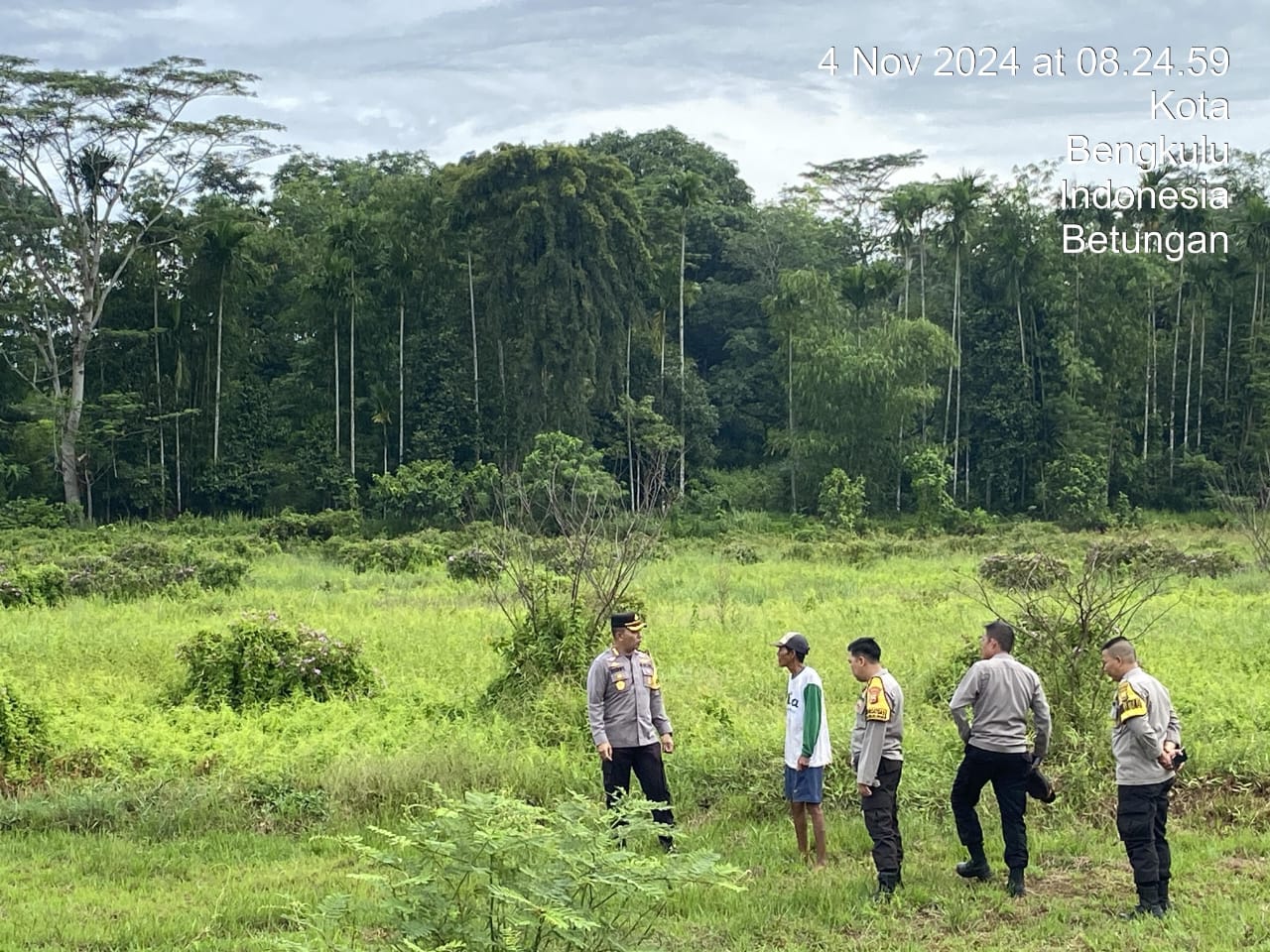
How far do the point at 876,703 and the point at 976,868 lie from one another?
0.96 m

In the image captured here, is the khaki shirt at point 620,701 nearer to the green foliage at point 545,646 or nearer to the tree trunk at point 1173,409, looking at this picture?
the green foliage at point 545,646

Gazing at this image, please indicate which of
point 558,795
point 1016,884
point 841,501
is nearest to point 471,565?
point 558,795

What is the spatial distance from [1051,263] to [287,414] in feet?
72.1

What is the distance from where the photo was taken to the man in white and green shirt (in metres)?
5.70

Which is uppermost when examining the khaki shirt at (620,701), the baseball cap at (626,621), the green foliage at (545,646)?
the baseball cap at (626,621)

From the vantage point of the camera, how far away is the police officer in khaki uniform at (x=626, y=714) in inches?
239

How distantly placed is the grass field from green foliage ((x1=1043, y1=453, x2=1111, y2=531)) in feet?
62.8

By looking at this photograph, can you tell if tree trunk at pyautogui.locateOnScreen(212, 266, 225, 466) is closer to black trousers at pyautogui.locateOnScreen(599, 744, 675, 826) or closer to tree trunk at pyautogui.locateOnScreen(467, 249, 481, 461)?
tree trunk at pyautogui.locateOnScreen(467, 249, 481, 461)

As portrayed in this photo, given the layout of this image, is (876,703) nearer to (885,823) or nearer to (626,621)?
(885,823)

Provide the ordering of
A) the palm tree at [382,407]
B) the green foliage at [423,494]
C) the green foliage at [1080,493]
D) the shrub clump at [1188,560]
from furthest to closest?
1. the palm tree at [382,407]
2. the green foliage at [1080,493]
3. the green foliage at [423,494]
4. the shrub clump at [1188,560]

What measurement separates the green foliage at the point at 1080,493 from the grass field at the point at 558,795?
1914cm

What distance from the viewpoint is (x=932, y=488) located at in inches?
1214

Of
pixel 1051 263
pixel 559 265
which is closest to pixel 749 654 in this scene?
pixel 559 265

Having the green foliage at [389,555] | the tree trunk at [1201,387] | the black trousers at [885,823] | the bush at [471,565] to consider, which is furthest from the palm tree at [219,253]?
the black trousers at [885,823]
